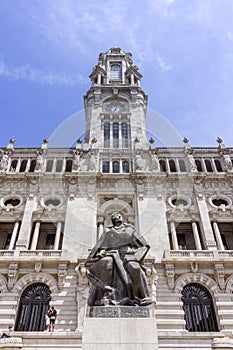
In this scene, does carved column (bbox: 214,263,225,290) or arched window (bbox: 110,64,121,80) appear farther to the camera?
arched window (bbox: 110,64,121,80)

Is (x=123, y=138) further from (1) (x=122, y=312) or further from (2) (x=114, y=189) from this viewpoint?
(1) (x=122, y=312)

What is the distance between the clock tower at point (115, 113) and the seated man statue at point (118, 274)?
67.0ft

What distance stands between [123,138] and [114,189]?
8989 mm

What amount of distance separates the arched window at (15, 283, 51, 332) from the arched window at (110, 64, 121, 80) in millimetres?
34913

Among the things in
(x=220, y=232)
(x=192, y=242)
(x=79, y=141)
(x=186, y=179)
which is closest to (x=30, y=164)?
(x=79, y=141)

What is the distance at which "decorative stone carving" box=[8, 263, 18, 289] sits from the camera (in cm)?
2088

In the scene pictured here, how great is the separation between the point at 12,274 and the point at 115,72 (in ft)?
122

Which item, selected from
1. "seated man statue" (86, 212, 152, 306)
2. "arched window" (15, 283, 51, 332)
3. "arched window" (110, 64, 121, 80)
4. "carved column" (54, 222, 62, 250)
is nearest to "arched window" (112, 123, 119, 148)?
"carved column" (54, 222, 62, 250)

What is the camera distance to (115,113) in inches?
1486

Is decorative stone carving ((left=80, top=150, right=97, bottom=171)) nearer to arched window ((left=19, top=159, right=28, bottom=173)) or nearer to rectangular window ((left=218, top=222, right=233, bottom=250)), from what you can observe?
arched window ((left=19, top=159, right=28, bottom=173))

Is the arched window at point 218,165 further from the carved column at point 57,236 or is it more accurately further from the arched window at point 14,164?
the arched window at point 14,164

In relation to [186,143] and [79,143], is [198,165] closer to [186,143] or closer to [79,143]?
[186,143]

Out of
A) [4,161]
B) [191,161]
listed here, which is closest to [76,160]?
[4,161]

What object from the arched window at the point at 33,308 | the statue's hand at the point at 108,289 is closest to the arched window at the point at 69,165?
the arched window at the point at 33,308
